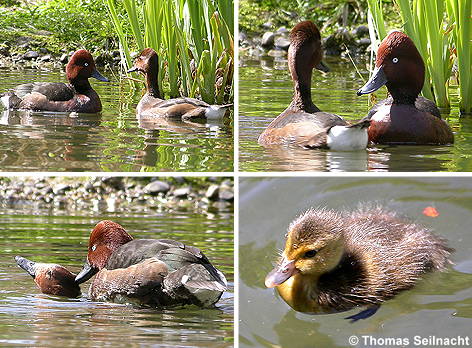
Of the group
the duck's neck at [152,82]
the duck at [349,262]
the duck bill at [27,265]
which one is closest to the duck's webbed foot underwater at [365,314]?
the duck at [349,262]

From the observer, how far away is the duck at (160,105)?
7098mm

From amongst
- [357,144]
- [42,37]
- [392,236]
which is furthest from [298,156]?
[42,37]

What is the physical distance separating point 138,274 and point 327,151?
4.70ft

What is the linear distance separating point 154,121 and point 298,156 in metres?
2.16

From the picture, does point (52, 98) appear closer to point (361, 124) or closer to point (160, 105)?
point (160, 105)

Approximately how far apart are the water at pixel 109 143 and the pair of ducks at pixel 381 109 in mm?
525

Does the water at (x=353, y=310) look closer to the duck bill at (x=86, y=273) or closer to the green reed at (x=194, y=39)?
the duck bill at (x=86, y=273)

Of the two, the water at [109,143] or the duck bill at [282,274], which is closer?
the duck bill at [282,274]

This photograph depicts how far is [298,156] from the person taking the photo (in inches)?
208

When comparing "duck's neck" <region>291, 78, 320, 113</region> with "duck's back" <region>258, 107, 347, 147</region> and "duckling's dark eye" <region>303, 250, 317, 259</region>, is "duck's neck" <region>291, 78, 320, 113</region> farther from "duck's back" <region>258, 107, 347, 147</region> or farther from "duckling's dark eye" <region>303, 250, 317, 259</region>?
"duckling's dark eye" <region>303, 250, 317, 259</region>

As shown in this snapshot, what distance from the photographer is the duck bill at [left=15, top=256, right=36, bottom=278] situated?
552 centimetres

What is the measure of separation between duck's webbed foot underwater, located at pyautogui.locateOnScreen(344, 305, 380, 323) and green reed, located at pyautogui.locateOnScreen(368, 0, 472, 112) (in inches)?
102

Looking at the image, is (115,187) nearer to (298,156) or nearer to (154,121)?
(154,121)

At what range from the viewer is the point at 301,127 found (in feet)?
17.7
